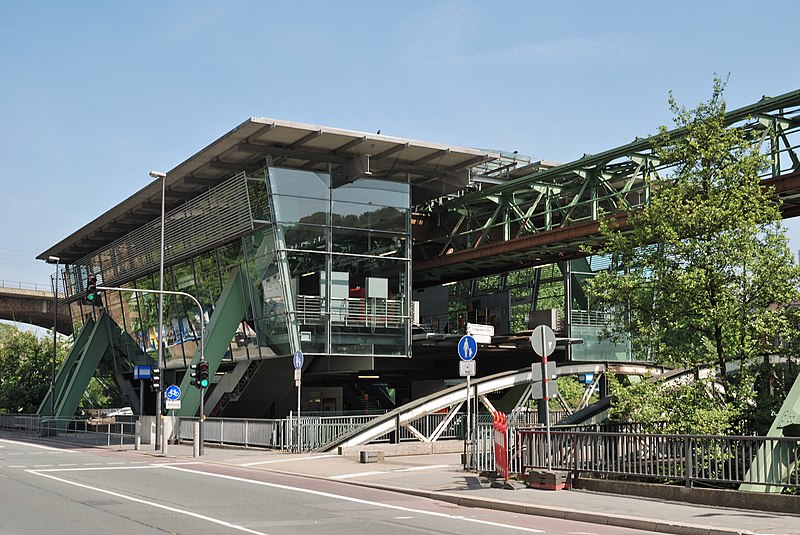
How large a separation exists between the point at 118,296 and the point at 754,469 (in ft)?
162

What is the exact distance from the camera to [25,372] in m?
69.4

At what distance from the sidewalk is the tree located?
4.01 meters

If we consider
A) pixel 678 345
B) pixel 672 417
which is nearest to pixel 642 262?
pixel 678 345

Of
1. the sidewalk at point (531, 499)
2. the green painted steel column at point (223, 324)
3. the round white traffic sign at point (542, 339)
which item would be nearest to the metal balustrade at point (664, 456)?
the sidewalk at point (531, 499)

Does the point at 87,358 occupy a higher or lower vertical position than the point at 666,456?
higher

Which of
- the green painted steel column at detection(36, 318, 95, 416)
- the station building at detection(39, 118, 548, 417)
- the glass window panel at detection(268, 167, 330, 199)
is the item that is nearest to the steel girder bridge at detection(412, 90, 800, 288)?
the station building at detection(39, 118, 548, 417)

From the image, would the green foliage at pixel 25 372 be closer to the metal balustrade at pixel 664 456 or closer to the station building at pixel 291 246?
the station building at pixel 291 246

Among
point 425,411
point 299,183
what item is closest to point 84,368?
point 299,183

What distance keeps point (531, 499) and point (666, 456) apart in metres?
2.60

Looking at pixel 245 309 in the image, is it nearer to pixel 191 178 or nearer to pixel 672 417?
pixel 191 178

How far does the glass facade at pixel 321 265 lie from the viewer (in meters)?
36.8

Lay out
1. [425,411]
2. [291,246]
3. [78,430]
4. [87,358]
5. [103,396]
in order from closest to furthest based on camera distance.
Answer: [425,411] < [291,246] < [78,430] < [87,358] < [103,396]

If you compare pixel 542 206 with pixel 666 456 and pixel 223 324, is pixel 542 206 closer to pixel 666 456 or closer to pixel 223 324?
pixel 223 324

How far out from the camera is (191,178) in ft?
133
